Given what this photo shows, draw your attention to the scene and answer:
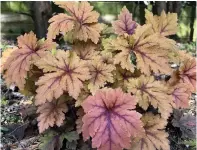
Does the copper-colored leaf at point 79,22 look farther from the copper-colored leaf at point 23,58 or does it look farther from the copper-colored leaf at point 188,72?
the copper-colored leaf at point 188,72

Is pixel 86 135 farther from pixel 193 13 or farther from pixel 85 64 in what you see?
pixel 193 13

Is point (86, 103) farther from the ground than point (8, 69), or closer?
closer

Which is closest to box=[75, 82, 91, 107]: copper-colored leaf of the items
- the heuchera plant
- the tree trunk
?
the heuchera plant

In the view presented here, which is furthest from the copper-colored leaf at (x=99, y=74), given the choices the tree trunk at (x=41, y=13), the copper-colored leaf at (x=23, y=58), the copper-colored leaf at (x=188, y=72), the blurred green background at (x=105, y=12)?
the blurred green background at (x=105, y=12)

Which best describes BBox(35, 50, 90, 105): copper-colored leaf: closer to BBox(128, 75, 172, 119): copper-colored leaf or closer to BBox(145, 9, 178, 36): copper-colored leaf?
BBox(128, 75, 172, 119): copper-colored leaf

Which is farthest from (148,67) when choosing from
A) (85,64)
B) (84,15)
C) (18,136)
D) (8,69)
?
(18,136)

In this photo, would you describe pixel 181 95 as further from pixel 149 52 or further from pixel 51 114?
pixel 51 114
